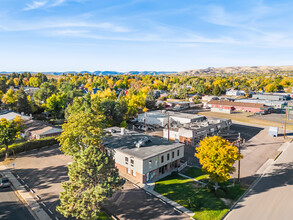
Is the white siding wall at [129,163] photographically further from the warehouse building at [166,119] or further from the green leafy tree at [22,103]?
the green leafy tree at [22,103]

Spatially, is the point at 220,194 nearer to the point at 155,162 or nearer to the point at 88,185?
the point at 155,162

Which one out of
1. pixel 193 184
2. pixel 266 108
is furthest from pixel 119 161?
pixel 266 108

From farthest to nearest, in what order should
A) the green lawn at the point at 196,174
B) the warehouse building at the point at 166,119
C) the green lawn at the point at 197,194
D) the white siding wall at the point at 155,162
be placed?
the warehouse building at the point at 166,119
the green lawn at the point at 196,174
the white siding wall at the point at 155,162
the green lawn at the point at 197,194

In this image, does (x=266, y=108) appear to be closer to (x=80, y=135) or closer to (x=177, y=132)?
(x=177, y=132)

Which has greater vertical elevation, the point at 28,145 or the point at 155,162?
the point at 155,162

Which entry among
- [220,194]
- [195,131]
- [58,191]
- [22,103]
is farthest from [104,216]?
[22,103]

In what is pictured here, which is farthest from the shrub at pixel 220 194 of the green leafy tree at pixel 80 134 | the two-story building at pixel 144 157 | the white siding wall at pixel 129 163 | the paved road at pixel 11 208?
the paved road at pixel 11 208

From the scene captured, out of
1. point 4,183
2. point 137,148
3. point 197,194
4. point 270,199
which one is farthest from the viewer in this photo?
point 137,148
